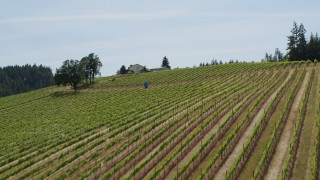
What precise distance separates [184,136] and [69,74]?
77784 mm

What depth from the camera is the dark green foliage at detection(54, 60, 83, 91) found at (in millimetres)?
109312

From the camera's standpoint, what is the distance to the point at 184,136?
39.3 meters

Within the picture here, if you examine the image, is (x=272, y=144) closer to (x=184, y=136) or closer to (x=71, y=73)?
(x=184, y=136)

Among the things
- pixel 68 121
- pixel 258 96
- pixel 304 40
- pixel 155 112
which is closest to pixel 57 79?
pixel 68 121

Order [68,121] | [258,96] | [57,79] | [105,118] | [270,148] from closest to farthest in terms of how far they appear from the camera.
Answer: [270,148] < [258,96] < [105,118] < [68,121] < [57,79]

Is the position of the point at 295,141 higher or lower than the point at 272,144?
higher

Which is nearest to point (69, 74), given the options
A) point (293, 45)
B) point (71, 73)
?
point (71, 73)

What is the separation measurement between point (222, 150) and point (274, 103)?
18.6m

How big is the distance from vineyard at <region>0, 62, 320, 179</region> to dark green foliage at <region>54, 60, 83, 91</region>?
35.3 metres

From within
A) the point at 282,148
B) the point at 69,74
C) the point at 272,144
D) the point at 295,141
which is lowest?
the point at 282,148

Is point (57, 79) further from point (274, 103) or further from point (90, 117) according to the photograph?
point (274, 103)

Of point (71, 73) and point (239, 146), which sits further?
point (71, 73)

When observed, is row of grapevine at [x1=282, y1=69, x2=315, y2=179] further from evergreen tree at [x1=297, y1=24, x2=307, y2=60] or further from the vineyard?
evergreen tree at [x1=297, y1=24, x2=307, y2=60]

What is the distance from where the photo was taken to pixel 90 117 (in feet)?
200
